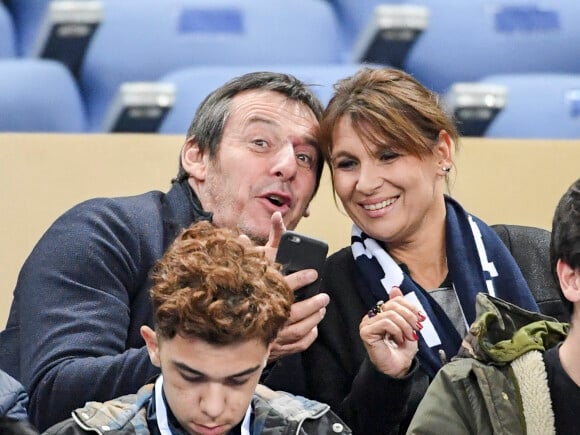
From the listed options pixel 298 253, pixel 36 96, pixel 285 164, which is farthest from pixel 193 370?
pixel 36 96

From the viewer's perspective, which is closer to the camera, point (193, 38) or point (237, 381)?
point (237, 381)

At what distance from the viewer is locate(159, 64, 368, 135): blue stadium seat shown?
274 cm

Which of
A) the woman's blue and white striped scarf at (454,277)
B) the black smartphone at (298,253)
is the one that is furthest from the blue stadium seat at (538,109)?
the black smartphone at (298,253)

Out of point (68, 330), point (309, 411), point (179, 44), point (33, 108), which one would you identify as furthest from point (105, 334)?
point (179, 44)

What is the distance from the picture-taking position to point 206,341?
4.92 feet

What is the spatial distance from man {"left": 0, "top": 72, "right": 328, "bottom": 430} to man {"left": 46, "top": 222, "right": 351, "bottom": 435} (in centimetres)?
18

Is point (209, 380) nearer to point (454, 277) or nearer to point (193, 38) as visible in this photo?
point (454, 277)

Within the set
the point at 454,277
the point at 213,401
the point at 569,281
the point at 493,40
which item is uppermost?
the point at 569,281

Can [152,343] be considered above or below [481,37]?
above

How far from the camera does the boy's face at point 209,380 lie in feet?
4.91

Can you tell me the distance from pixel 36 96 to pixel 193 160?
0.64m

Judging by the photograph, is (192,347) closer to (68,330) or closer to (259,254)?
(259,254)

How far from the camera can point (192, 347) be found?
1501mm

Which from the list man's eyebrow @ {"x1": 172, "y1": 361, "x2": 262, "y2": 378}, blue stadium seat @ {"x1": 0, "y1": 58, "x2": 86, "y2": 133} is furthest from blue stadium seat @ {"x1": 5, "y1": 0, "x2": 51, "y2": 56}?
man's eyebrow @ {"x1": 172, "y1": 361, "x2": 262, "y2": 378}
